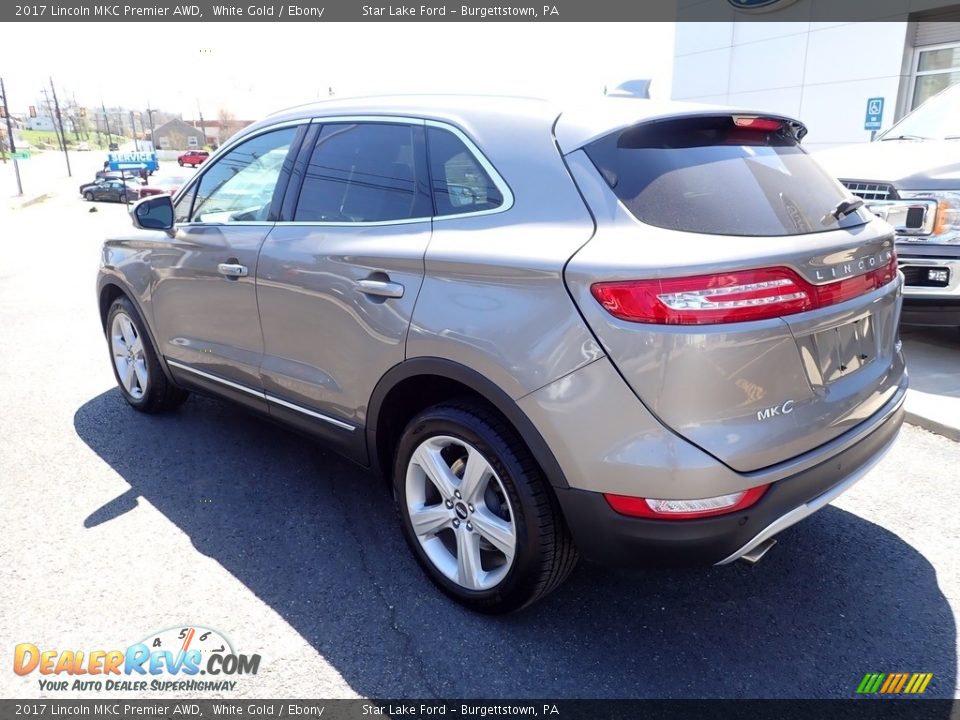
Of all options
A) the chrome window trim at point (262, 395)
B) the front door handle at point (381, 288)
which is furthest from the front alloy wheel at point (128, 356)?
the front door handle at point (381, 288)

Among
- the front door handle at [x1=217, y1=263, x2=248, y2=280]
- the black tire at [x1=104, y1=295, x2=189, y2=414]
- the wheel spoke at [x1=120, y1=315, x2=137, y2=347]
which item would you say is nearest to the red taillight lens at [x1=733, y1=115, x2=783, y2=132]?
the front door handle at [x1=217, y1=263, x2=248, y2=280]

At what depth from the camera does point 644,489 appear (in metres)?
2.10

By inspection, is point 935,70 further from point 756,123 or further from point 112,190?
point 112,190

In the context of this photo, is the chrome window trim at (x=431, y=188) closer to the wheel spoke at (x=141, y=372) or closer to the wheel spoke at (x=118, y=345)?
the wheel spoke at (x=141, y=372)

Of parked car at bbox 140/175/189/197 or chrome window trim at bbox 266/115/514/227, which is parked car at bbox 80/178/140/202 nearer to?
parked car at bbox 140/175/189/197

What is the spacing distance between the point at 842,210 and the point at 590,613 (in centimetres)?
174

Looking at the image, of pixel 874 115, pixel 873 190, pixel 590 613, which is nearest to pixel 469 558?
pixel 590 613

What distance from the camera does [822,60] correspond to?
15297 mm

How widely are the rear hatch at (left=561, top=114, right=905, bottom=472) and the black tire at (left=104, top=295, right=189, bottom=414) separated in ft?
10.4

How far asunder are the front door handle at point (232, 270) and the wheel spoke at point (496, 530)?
1.70 metres

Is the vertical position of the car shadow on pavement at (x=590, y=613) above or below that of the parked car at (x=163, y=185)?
above

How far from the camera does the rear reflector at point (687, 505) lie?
209 cm

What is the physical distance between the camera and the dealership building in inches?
529
